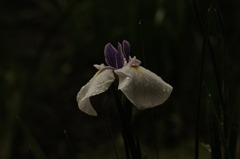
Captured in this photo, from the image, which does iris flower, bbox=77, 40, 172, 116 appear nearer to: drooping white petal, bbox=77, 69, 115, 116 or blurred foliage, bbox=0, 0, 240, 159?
drooping white petal, bbox=77, 69, 115, 116

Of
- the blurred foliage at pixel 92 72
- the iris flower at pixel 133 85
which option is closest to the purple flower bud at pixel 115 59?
the iris flower at pixel 133 85

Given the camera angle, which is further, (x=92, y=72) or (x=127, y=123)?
(x=92, y=72)

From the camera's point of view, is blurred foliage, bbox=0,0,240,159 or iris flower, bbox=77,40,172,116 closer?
iris flower, bbox=77,40,172,116

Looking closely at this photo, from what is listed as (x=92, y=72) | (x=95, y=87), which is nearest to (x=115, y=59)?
(x=95, y=87)

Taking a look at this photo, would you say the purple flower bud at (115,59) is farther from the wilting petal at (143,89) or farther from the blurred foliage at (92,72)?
the blurred foliage at (92,72)

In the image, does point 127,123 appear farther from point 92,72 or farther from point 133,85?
point 92,72

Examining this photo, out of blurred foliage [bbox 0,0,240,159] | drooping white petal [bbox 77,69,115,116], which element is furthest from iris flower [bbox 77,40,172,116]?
blurred foliage [bbox 0,0,240,159]

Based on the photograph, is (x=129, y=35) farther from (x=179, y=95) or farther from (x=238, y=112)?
(x=238, y=112)
